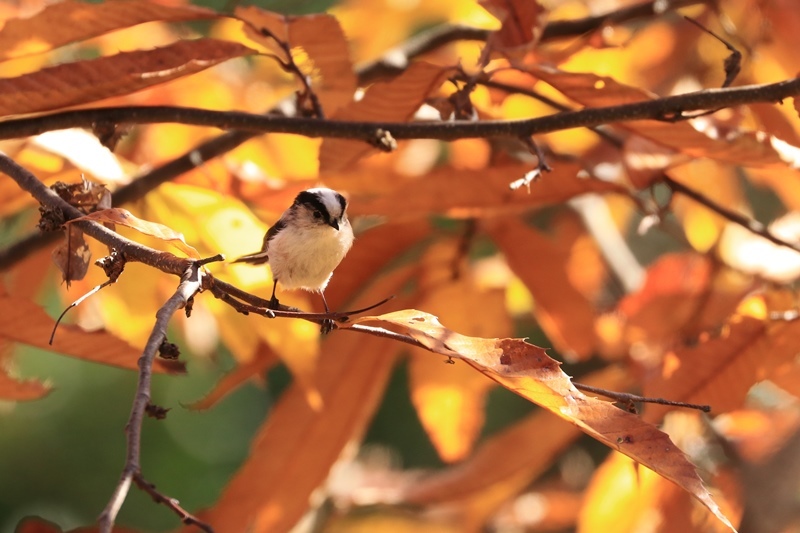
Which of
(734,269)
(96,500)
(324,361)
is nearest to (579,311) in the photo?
(734,269)

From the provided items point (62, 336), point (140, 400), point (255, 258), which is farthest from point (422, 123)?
point (140, 400)

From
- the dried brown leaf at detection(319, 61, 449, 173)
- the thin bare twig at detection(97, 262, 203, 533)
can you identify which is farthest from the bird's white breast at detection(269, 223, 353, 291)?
the thin bare twig at detection(97, 262, 203, 533)

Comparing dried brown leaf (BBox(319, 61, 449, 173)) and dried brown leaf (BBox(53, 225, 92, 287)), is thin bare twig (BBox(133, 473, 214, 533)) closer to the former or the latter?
dried brown leaf (BBox(53, 225, 92, 287))

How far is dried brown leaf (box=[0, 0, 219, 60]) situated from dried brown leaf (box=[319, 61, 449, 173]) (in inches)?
10.0

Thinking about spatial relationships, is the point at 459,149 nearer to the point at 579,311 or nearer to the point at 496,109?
the point at 496,109

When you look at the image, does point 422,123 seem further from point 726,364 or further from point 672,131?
point 726,364

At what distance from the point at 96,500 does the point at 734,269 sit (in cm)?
405

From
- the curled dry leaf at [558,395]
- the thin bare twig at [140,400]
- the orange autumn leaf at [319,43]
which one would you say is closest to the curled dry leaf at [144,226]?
the thin bare twig at [140,400]

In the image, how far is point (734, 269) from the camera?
5.24ft

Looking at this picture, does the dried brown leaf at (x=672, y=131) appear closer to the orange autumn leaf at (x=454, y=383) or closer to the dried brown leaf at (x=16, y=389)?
the orange autumn leaf at (x=454, y=383)

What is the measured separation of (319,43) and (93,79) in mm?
312

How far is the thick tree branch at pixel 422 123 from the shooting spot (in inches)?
38.7

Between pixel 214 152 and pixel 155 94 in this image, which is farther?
pixel 155 94

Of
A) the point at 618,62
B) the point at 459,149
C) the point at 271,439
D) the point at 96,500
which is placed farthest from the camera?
the point at 96,500
